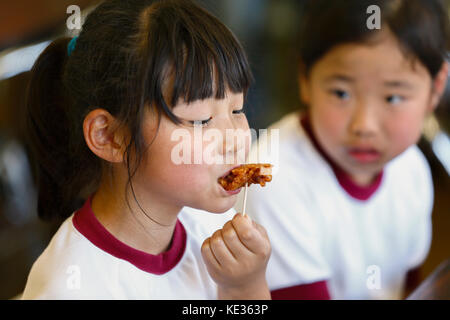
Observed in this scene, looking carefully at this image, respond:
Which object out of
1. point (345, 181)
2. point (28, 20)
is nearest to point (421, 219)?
point (345, 181)

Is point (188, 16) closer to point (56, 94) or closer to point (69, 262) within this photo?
point (56, 94)

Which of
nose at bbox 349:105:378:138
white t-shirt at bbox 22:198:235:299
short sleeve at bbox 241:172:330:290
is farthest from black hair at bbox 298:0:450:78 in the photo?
white t-shirt at bbox 22:198:235:299

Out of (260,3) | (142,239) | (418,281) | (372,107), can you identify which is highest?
(260,3)

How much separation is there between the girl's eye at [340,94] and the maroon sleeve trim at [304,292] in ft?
0.99

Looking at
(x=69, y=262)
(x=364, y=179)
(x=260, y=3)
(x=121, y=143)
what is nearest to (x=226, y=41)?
(x=121, y=143)

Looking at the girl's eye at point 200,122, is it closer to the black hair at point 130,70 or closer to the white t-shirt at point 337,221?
the black hair at point 130,70

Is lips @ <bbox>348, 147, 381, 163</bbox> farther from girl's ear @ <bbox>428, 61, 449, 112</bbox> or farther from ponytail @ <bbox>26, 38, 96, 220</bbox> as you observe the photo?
ponytail @ <bbox>26, 38, 96, 220</bbox>

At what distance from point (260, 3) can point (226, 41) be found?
1481 millimetres

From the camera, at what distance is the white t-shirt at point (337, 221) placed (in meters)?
0.85

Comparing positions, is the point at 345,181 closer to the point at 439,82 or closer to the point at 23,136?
the point at 439,82

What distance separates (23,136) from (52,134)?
177 mm

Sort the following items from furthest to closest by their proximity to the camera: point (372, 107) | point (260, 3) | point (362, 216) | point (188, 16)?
point (260, 3) < point (362, 216) < point (372, 107) < point (188, 16)

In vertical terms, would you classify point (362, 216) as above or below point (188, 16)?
below
